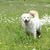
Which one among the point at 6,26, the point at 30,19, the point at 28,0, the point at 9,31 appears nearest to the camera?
the point at 30,19

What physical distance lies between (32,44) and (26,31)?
116 centimetres

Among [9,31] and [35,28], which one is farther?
[9,31]

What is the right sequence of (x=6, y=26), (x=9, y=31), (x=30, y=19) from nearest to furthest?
(x=30, y=19) < (x=9, y=31) < (x=6, y=26)

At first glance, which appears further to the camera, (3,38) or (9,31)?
(9,31)

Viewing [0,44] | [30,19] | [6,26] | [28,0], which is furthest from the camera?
[28,0]

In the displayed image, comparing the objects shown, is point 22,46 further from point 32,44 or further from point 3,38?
point 3,38

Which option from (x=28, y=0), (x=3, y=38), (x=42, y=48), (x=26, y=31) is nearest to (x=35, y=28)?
(x=26, y=31)

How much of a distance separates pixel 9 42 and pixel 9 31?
2.10 metres

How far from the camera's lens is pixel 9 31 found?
10867 millimetres

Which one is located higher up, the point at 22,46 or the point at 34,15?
the point at 34,15

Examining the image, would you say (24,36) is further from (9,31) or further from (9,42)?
(9,31)

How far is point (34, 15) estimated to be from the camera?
975 centimetres

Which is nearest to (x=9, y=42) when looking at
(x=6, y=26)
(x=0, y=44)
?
(x=0, y=44)

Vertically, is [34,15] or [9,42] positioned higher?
[34,15]
